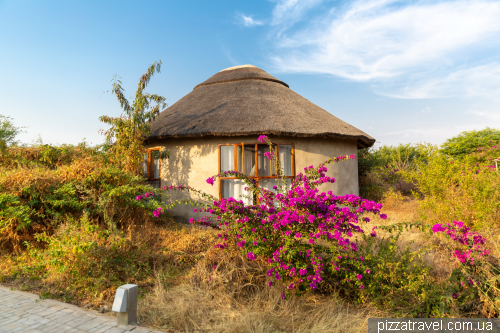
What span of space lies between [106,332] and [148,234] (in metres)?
2.99

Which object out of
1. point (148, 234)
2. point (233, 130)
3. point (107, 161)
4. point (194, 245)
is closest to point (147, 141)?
point (107, 161)

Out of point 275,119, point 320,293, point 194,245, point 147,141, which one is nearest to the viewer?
point 320,293

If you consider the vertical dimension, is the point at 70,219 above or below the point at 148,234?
above

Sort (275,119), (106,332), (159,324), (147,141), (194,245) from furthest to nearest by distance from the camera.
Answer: (147,141) → (275,119) → (194,245) → (159,324) → (106,332)

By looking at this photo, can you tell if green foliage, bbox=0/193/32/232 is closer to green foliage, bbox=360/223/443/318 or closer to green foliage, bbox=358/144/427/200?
green foliage, bbox=360/223/443/318

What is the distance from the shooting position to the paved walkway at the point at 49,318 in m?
3.00

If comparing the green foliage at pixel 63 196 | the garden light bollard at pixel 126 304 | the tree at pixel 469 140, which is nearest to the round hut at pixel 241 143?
the green foliage at pixel 63 196

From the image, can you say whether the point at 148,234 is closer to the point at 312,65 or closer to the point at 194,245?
the point at 194,245

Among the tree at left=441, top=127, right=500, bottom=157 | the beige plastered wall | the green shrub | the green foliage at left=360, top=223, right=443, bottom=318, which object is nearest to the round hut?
the beige plastered wall

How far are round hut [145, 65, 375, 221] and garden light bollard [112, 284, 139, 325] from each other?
15.3ft

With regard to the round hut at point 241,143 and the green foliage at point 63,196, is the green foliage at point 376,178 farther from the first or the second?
the green foliage at point 63,196

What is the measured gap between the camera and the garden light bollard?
303 centimetres

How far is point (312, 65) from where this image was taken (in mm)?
9477

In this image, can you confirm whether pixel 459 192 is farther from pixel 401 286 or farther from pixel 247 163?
pixel 247 163
